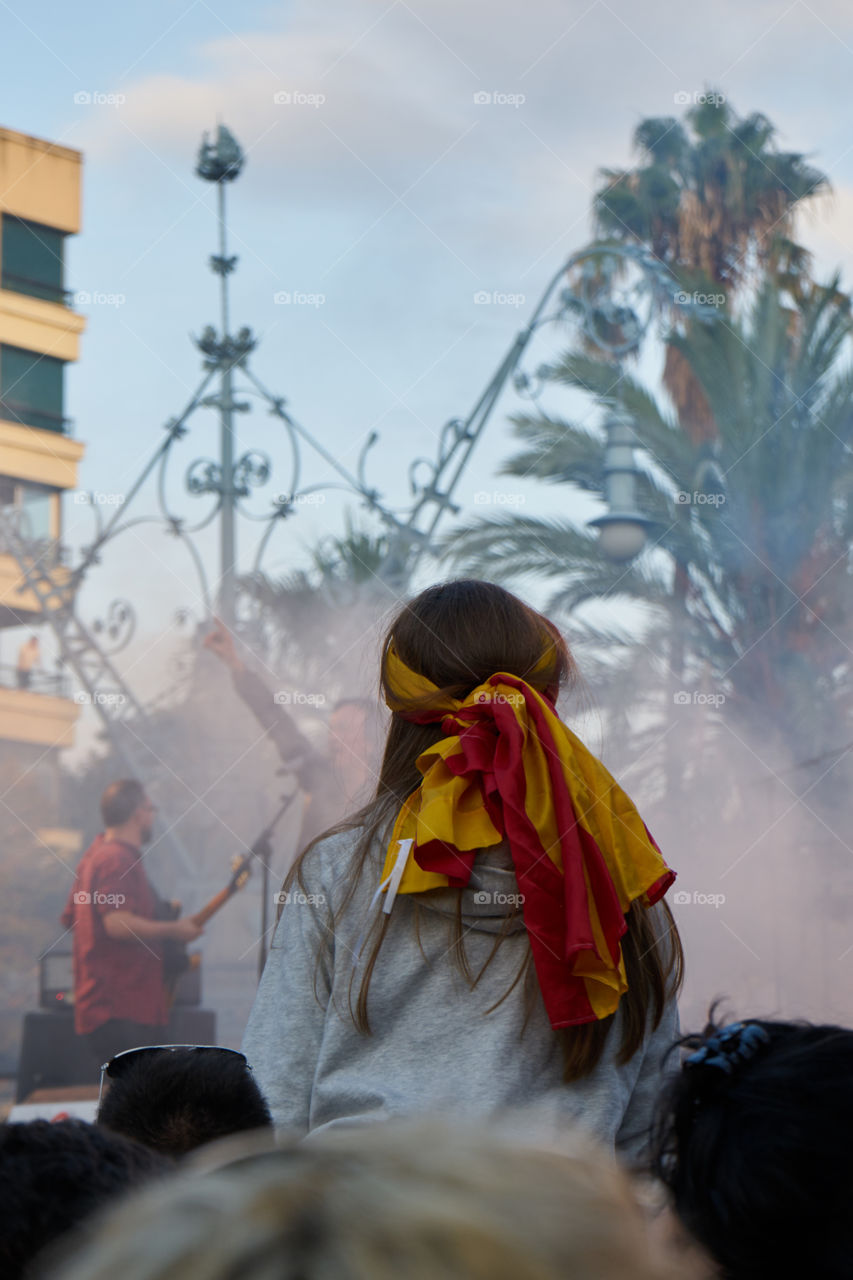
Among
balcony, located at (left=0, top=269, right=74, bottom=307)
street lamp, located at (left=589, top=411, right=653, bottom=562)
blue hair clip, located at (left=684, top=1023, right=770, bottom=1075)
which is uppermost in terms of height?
balcony, located at (left=0, top=269, right=74, bottom=307)

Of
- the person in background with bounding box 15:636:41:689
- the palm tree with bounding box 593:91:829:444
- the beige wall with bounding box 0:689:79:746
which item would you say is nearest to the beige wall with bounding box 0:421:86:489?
the person in background with bounding box 15:636:41:689

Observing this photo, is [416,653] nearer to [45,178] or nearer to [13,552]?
[13,552]

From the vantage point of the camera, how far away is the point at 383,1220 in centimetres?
46

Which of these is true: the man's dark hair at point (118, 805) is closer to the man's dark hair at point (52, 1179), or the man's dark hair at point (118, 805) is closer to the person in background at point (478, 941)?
the person in background at point (478, 941)

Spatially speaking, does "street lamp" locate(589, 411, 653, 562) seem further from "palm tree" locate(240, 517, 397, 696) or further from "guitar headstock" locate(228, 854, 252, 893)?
"guitar headstock" locate(228, 854, 252, 893)

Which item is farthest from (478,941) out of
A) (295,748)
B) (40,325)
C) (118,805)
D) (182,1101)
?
(40,325)

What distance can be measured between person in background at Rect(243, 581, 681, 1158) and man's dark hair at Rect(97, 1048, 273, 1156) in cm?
4

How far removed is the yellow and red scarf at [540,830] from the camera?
4.52 feet

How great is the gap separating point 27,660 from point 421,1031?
710 centimetres

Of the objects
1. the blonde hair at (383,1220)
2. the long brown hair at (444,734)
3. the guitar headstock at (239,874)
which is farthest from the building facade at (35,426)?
the blonde hair at (383,1220)

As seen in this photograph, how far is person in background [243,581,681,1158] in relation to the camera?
1376 millimetres

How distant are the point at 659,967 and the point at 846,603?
8.49 meters

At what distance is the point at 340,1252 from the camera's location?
0.45m

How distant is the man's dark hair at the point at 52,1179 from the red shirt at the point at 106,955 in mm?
4704
